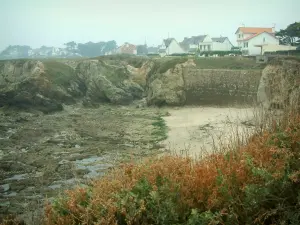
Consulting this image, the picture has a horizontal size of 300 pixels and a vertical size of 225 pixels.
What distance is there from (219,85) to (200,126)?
13.4 meters

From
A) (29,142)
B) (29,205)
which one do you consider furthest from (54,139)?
(29,205)

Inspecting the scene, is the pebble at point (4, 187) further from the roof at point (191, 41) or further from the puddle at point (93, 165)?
the roof at point (191, 41)

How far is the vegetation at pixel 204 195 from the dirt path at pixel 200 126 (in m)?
9.58

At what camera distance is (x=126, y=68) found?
4359 centimetres

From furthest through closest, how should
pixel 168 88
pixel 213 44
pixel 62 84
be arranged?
pixel 213 44
pixel 62 84
pixel 168 88

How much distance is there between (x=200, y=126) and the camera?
2356 centimetres

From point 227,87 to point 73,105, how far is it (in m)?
17.0

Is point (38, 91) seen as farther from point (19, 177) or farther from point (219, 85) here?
point (19, 177)

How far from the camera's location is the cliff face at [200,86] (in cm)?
3388

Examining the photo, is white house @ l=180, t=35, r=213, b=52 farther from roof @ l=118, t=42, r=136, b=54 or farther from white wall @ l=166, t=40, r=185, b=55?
roof @ l=118, t=42, r=136, b=54

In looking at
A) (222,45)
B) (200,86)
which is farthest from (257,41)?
(200,86)

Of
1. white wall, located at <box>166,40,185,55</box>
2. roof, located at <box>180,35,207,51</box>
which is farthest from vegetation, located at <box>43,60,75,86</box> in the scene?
roof, located at <box>180,35,207,51</box>

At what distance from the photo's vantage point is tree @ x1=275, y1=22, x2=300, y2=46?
40506mm

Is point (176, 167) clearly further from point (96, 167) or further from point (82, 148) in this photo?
point (82, 148)
